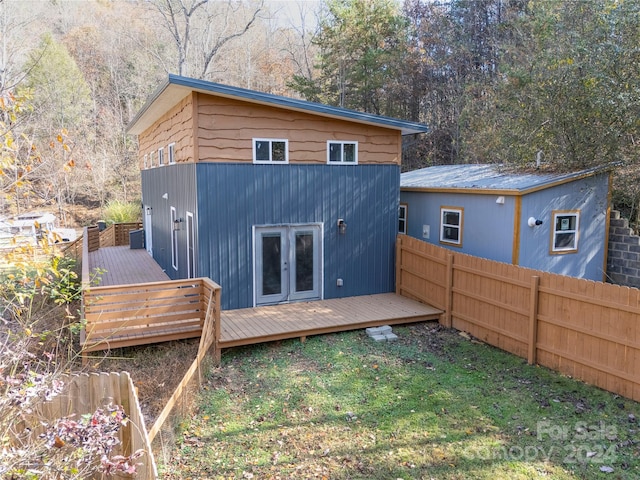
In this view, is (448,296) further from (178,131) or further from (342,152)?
(178,131)

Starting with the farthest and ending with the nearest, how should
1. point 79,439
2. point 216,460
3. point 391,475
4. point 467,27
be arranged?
point 467,27 < point 216,460 < point 391,475 < point 79,439

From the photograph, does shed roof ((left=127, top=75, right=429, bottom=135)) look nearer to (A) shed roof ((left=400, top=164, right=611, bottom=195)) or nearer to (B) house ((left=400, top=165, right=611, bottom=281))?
(A) shed roof ((left=400, top=164, right=611, bottom=195))

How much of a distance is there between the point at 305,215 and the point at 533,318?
15.8 ft

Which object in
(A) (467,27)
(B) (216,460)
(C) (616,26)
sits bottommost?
(B) (216,460)

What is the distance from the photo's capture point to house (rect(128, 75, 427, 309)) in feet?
29.8

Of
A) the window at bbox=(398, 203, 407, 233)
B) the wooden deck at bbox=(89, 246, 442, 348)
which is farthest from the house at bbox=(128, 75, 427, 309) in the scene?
the window at bbox=(398, 203, 407, 233)

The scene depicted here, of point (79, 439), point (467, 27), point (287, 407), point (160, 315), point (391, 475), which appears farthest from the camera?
point (467, 27)

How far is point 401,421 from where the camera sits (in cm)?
573

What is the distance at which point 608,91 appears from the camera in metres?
10.1

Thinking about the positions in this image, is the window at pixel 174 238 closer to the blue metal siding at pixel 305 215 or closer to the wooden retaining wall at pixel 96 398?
the blue metal siding at pixel 305 215

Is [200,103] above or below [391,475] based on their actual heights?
above

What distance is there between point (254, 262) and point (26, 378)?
19.6 ft

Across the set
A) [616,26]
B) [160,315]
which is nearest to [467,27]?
[616,26]

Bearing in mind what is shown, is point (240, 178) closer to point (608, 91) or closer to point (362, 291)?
point (362, 291)
